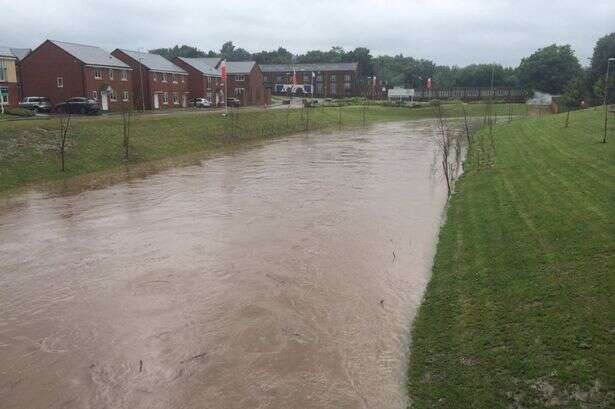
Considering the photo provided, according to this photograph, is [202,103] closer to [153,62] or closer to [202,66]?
[153,62]

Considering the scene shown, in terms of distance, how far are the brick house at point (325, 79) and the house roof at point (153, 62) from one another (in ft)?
191

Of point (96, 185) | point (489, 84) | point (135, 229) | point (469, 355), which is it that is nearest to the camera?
→ point (469, 355)

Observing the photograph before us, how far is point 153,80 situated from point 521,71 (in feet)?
320

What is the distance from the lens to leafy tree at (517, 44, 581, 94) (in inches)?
5017

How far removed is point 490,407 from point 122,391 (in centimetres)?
607

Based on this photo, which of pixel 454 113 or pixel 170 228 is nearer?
pixel 170 228

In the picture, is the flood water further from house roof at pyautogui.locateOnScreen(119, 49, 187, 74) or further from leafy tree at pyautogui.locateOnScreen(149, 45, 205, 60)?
leafy tree at pyautogui.locateOnScreen(149, 45, 205, 60)

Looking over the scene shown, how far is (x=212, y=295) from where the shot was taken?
13.7 metres

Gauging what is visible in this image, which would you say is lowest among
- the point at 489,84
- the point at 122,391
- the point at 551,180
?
the point at 122,391

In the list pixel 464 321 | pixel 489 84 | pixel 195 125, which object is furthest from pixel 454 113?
pixel 464 321

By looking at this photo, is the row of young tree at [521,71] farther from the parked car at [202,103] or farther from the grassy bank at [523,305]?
the grassy bank at [523,305]

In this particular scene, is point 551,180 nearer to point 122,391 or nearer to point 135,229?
point 135,229

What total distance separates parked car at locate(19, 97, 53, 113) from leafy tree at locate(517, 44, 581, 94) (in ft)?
357

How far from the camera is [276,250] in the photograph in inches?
675
